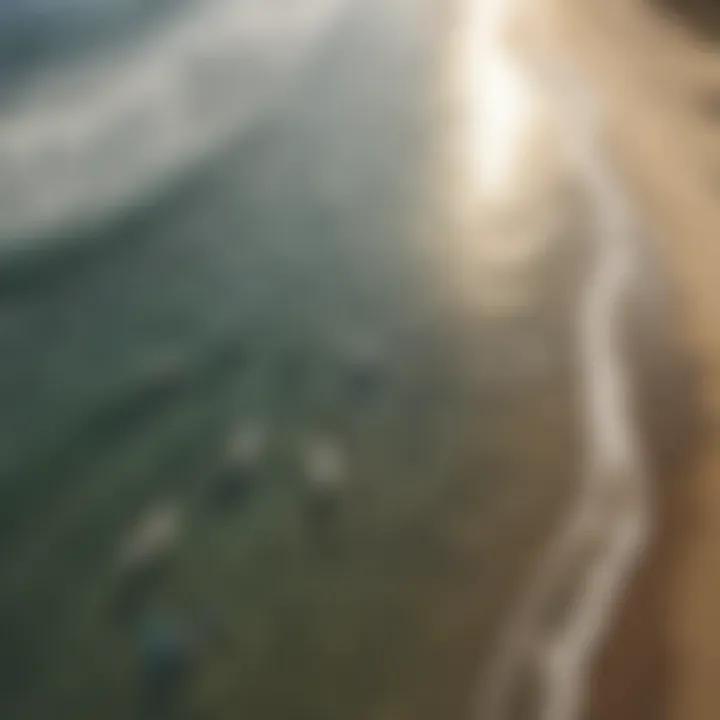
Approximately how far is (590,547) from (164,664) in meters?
1.61

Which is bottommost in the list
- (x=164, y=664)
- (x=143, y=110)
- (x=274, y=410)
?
(x=164, y=664)

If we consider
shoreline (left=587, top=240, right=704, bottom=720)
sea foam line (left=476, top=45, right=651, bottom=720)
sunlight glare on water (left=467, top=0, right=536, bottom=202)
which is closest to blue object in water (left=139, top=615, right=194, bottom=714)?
sea foam line (left=476, top=45, right=651, bottom=720)

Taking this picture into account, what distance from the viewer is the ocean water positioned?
13.1 feet

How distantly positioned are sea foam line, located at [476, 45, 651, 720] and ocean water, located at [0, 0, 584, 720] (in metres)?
0.08

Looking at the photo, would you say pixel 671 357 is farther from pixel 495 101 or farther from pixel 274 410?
pixel 495 101

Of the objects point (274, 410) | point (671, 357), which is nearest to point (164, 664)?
point (274, 410)

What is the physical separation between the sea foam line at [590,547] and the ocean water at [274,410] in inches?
3.1

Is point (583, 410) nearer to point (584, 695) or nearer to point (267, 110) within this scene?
point (584, 695)

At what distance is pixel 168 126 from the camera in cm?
661

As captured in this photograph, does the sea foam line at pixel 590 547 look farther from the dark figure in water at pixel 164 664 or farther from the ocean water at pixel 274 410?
the dark figure in water at pixel 164 664

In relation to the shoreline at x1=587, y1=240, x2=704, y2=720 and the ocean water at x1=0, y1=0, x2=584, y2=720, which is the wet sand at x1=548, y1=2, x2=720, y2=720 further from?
the ocean water at x1=0, y1=0, x2=584, y2=720

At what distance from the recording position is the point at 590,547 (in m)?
4.25

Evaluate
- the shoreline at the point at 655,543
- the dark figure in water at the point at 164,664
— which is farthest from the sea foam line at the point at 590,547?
the dark figure in water at the point at 164,664

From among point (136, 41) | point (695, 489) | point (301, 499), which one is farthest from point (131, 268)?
point (695, 489)
